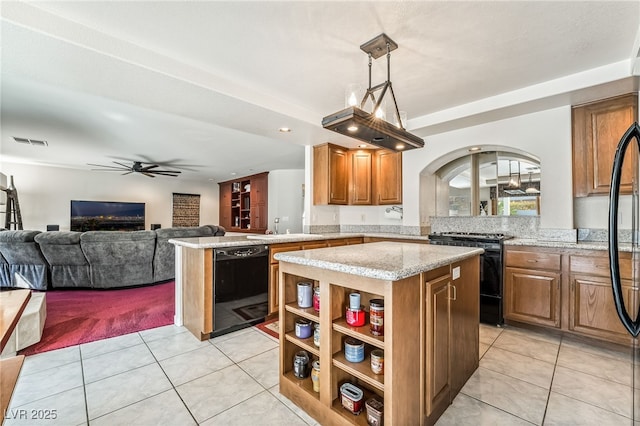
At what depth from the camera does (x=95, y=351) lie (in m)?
2.39

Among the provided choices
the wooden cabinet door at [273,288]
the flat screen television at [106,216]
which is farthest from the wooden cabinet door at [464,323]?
the flat screen television at [106,216]

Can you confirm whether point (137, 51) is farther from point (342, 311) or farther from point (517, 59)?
point (517, 59)

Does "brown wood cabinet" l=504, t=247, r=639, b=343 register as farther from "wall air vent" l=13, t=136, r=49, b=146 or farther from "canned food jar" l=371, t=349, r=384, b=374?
"wall air vent" l=13, t=136, r=49, b=146

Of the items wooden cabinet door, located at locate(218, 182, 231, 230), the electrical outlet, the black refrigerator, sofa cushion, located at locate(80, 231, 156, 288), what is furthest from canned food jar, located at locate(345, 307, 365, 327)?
wooden cabinet door, located at locate(218, 182, 231, 230)

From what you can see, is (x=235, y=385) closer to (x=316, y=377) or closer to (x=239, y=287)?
(x=316, y=377)

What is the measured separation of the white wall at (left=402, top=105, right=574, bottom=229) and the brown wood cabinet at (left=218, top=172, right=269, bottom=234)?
5.17 meters

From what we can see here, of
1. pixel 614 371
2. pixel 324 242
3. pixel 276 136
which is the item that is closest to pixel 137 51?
pixel 276 136

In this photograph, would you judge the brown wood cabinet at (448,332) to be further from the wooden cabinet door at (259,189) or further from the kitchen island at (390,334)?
the wooden cabinet door at (259,189)

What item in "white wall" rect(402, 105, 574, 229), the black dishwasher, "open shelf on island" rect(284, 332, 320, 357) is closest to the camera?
"open shelf on island" rect(284, 332, 320, 357)

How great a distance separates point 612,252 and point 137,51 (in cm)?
310

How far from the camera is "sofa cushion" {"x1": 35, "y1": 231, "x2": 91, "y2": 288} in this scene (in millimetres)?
3977

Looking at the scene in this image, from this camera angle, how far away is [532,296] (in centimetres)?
278

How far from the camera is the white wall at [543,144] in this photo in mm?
2895

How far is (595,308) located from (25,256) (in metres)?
6.88
